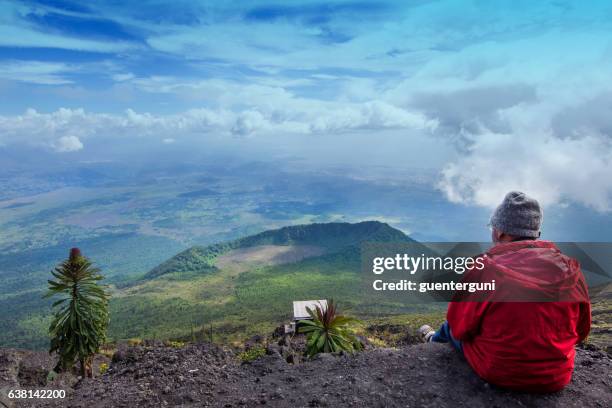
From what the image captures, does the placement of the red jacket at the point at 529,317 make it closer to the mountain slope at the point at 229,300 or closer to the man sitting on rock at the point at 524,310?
the man sitting on rock at the point at 524,310

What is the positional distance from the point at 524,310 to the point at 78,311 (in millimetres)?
14574

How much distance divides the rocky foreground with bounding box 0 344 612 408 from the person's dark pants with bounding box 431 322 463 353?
29 cm

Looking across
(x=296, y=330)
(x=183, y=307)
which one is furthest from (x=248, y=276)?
(x=296, y=330)

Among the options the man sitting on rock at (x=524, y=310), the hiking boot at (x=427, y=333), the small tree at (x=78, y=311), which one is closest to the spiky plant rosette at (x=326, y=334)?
the hiking boot at (x=427, y=333)

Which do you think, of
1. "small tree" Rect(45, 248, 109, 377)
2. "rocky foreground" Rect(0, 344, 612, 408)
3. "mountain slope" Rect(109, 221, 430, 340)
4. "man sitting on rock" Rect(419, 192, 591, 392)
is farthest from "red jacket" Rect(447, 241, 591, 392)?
"mountain slope" Rect(109, 221, 430, 340)

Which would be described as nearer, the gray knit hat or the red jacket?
the red jacket

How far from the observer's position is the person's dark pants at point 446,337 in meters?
7.91

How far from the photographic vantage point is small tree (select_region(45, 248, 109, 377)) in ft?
47.5

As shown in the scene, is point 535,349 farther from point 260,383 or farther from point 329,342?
point 329,342

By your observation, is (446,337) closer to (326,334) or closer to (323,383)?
(323,383)

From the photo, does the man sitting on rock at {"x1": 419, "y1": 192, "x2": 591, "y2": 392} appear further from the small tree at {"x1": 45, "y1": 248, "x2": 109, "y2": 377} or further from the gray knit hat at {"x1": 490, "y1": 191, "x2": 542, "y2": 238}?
the small tree at {"x1": 45, "y1": 248, "x2": 109, "y2": 377}

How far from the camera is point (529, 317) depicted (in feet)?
18.8

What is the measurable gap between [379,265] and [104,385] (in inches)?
290

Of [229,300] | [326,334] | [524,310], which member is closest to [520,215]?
[524,310]
